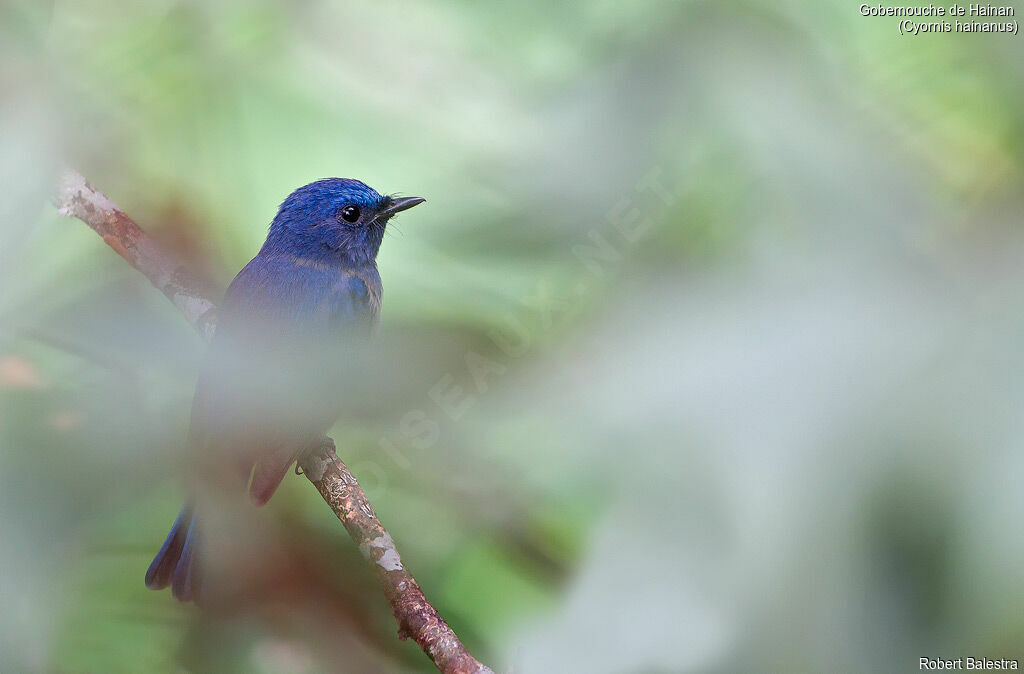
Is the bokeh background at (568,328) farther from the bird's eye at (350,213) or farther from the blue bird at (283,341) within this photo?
the bird's eye at (350,213)

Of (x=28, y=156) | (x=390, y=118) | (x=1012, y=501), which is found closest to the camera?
(x=1012, y=501)

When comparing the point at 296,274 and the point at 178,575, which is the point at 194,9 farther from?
the point at 178,575

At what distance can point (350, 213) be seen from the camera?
52.3 inches

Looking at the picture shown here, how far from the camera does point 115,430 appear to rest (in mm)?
639

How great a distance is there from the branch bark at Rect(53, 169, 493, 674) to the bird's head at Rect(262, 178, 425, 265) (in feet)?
1.09

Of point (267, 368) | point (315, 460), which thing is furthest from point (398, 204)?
point (267, 368)

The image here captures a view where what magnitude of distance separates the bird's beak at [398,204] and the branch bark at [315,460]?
32 cm

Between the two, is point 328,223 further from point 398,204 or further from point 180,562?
point 180,562

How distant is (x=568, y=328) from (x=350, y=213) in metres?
0.62

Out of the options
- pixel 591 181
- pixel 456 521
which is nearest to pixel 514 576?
pixel 456 521

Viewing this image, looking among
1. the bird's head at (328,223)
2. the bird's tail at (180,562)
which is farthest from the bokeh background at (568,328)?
the bird's head at (328,223)

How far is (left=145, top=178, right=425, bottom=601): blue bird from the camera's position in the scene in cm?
69

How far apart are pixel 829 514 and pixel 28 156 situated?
0.75 meters

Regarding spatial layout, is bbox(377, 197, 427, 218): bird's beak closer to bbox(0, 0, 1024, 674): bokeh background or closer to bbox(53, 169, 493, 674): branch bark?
bbox(0, 0, 1024, 674): bokeh background
